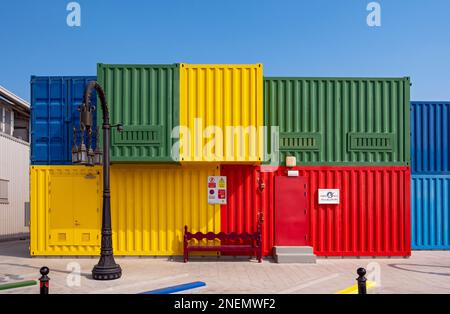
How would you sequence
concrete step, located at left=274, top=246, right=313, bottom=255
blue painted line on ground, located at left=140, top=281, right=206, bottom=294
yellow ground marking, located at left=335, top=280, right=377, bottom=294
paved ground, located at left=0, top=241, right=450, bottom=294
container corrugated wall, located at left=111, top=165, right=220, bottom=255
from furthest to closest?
container corrugated wall, located at left=111, top=165, right=220, bottom=255 → concrete step, located at left=274, top=246, right=313, bottom=255 → paved ground, located at left=0, top=241, right=450, bottom=294 → yellow ground marking, located at left=335, top=280, right=377, bottom=294 → blue painted line on ground, located at left=140, top=281, right=206, bottom=294

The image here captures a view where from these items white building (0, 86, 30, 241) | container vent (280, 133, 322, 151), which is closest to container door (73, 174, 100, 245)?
container vent (280, 133, 322, 151)

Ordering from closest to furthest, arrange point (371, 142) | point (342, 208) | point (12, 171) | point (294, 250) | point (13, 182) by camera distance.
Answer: point (294, 250) → point (342, 208) → point (371, 142) → point (12, 171) → point (13, 182)

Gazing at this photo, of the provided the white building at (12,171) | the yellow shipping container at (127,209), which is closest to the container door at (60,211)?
the yellow shipping container at (127,209)

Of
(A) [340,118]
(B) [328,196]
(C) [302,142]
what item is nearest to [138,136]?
(C) [302,142]

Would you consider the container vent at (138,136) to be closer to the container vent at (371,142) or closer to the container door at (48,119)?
the container door at (48,119)

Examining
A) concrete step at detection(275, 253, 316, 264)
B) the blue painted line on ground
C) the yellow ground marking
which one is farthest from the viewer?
concrete step at detection(275, 253, 316, 264)

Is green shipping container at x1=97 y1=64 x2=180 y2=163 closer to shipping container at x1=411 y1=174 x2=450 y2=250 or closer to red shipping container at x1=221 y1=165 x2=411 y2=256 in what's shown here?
red shipping container at x1=221 y1=165 x2=411 y2=256

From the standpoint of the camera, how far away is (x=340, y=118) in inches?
546

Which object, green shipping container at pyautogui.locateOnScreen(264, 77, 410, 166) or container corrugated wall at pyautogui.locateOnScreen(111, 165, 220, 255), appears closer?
container corrugated wall at pyautogui.locateOnScreen(111, 165, 220, 255)

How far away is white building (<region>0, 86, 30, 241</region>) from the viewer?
70.1ft

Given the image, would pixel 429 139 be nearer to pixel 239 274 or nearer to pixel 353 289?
pixel 353 289

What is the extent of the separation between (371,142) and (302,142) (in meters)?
2.43

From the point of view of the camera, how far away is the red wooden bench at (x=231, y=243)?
12719mm

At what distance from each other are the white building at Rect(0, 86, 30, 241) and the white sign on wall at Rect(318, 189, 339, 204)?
15368 millimetres
